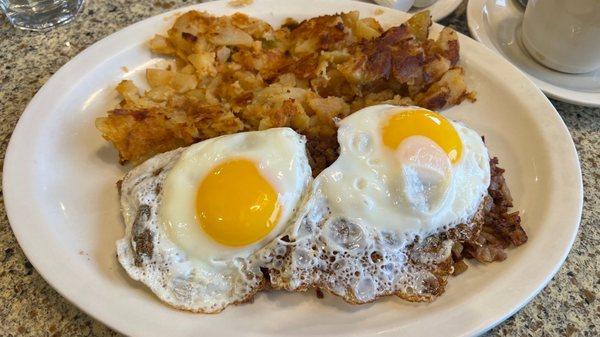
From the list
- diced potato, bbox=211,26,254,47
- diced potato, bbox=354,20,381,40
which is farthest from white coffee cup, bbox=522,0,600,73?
A: diced potato, bbox=211,26,254,47

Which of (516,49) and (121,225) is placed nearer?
(121,225)

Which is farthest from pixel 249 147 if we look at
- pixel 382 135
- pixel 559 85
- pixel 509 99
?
pixel 559 85

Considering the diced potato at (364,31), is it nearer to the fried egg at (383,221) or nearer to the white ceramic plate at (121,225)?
the white ceramic plate at (121,225)

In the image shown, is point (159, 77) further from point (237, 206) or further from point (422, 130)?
point (422, 130)

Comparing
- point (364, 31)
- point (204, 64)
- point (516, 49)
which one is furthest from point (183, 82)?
point (516, 49)

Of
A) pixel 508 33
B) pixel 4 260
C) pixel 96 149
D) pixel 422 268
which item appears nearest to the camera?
pixel 422 268

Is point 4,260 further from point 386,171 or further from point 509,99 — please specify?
point 509,99
